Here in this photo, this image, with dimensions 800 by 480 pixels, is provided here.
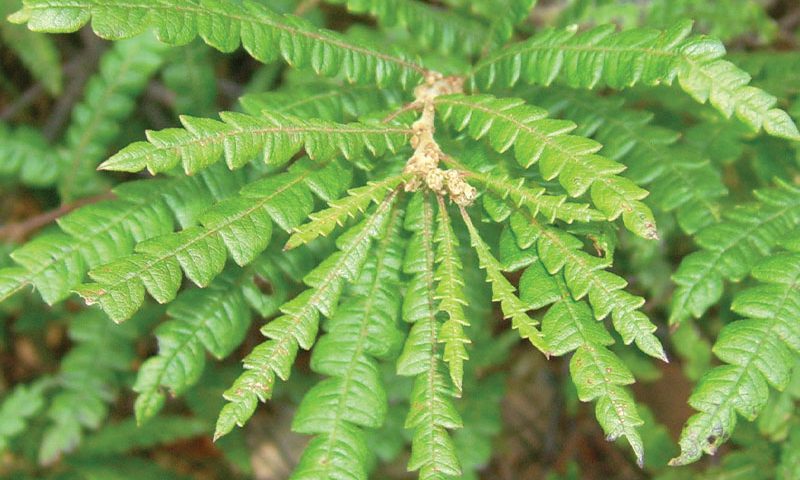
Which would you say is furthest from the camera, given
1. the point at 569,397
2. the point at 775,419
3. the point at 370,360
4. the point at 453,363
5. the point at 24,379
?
the point at 24,379

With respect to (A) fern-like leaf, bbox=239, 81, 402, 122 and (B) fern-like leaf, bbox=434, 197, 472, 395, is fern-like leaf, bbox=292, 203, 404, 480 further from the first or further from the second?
(A) fern-like leaf, bbox=239, 81, 402, 122

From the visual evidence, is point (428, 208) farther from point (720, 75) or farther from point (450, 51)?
point (450, 51)

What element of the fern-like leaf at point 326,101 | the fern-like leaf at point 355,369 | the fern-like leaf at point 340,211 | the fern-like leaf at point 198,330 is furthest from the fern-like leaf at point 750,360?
the fern-like leaf at point 198,330

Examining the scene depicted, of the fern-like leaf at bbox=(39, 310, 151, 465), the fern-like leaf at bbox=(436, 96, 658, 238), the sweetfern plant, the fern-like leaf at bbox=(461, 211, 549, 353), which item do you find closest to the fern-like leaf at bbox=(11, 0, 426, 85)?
the sweetfern plant

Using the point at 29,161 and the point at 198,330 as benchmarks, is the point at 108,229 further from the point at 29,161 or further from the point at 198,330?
the point at 29,161

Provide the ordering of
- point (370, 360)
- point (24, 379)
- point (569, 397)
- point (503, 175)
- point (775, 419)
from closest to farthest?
point (503, 175) < point (370, 360) < point (775, 419) < point (569, 397) < point (24, 379)

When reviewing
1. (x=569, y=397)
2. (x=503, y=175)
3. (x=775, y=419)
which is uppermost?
(x=503, y=175)

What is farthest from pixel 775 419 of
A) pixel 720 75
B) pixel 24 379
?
pixel 24 379
